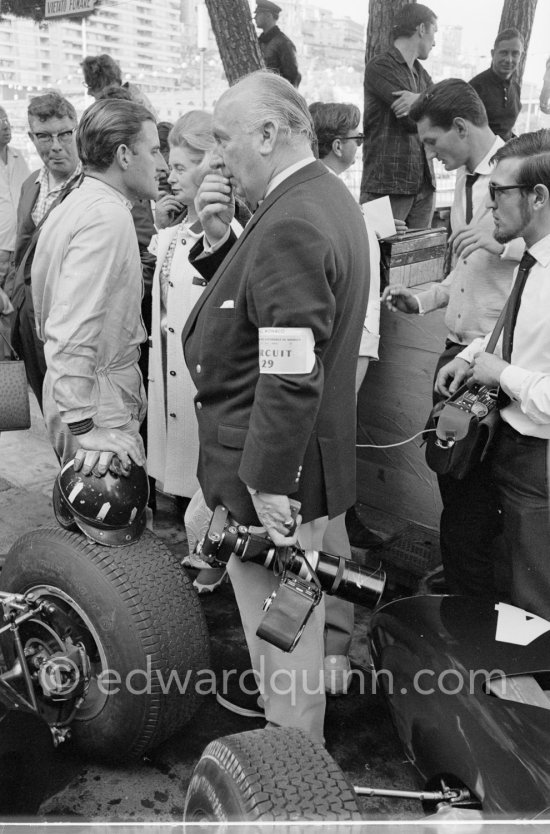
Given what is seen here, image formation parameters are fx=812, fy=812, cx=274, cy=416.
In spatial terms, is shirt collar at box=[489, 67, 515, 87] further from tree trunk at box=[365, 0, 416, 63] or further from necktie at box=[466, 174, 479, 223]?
necktie at box=[466, 174, 479, 223]

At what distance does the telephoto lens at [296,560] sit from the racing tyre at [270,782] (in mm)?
492

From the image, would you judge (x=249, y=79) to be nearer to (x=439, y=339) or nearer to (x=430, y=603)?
(x=430, y=603)

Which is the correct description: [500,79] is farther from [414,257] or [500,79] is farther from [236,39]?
[414,257]

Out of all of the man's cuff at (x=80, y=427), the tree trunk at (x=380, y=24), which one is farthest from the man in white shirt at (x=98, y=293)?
the tree trunk at (x=380, y=24)

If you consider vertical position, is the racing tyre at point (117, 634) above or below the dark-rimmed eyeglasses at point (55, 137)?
below

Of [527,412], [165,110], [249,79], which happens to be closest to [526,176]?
[527,412]

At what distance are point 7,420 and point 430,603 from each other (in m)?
1.97

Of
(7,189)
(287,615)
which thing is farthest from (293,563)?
(7,189)

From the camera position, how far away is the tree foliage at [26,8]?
22.7 feet

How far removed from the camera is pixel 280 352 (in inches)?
75.4

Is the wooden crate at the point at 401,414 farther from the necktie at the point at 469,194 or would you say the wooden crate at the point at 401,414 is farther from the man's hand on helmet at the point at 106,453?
the man's hand on helmet at the point at 106,453

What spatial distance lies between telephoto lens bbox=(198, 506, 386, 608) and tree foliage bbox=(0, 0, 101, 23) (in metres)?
6.21

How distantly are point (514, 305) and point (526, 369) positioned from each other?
21 centimetres

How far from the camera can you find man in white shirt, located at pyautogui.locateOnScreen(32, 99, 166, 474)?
251 cm
